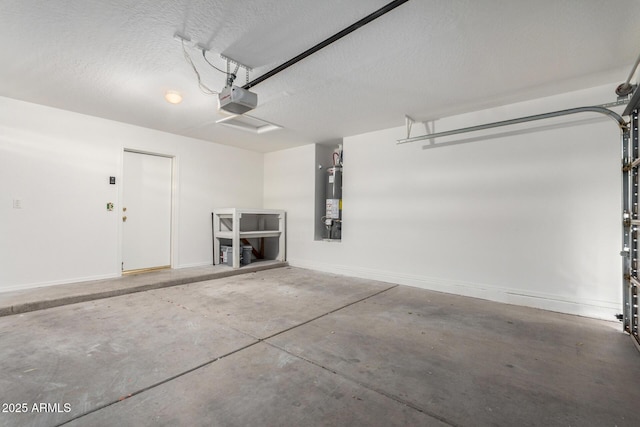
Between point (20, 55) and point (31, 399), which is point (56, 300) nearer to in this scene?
point (31, 399)

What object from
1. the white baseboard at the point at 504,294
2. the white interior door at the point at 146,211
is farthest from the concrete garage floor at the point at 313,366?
the white interior door at the point at 146,211

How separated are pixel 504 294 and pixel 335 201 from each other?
3134 millimetres

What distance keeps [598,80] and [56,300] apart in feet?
22.0

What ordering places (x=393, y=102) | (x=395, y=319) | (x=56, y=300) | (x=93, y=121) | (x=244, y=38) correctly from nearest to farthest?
(x=244, y=38) < (x=395, y=319) < (x=56, y=300) < (x=393, y=102) < (x=93, y=121)

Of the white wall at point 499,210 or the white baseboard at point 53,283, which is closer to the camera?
the white wall at point 499,210

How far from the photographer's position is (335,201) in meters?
5.65

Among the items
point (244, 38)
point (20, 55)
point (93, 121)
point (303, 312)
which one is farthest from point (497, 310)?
point (93, 121)

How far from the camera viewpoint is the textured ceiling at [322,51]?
212 centimetres

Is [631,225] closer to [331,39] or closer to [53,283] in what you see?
[331,39]

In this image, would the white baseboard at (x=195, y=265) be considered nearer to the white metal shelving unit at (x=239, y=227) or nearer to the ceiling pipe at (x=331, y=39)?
the white metal shelving unit at (x=239, y=227)

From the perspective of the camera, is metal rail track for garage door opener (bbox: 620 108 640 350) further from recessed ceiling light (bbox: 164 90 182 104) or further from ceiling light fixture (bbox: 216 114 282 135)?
recessed ceiling light (bbox: 164 90 182 104)

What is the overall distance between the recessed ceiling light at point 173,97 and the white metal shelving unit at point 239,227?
224 centimetres

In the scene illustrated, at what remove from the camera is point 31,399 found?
1.71 metres

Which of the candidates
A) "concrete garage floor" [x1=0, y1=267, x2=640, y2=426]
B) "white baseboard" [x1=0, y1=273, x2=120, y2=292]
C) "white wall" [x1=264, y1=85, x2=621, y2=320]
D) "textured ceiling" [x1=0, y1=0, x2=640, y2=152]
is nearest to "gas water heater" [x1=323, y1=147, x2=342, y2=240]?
"white wall" [x1=264, y1=85, x2=621, y2=320]
